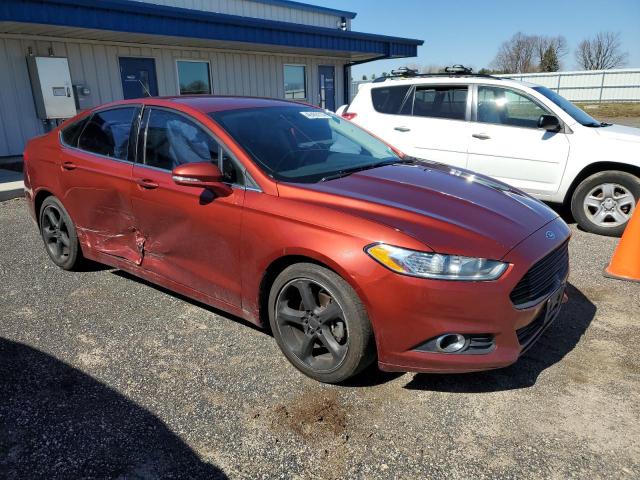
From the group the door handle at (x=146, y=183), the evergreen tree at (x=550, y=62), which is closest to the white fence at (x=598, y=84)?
the evergreen tree at (x=550, y=62)

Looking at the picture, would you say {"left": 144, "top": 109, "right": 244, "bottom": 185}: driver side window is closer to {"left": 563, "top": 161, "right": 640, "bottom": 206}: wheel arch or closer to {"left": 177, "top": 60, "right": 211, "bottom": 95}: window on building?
{"left": 563, "top": 161, "right": 640, "bottom": 206}: wheel arch

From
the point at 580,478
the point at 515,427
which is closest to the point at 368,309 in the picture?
the point at 515,427

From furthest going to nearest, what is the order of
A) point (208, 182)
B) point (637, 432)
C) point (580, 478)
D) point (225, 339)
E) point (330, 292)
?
point (225, 339), point (208, 182), point (330, 292), point (637, 432), point (580, 478)

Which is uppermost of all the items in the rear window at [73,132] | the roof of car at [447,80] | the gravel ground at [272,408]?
the roof of car at [447,80]

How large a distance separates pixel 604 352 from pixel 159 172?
3237 millimetres

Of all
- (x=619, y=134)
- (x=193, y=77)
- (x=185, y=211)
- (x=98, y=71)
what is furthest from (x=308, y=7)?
(x=185, y=211)

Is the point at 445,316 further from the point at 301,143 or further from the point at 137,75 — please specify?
the point at 137,75

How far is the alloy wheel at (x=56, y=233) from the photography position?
4.55 metres

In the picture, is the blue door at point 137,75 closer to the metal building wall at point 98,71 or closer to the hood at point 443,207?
the metal building wall at point 98,71

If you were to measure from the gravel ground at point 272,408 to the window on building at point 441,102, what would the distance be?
359cm

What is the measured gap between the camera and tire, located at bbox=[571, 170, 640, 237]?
5555 mm

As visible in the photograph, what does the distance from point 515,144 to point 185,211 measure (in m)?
4.45

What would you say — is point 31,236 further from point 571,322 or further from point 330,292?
point 571,322

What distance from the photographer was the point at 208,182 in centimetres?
300
